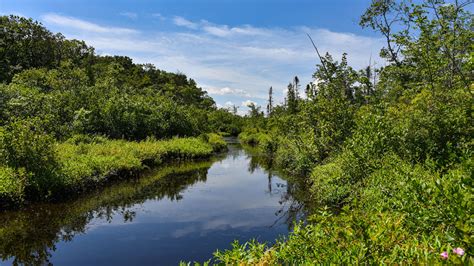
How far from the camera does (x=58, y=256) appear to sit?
9.82 metres

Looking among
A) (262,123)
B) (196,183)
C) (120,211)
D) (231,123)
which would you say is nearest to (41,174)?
(120,211)

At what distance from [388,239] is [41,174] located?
44.0 feet

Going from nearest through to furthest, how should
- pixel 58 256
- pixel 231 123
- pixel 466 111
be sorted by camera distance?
pixel 58 256 → pixel 466 111 → pixel 231 123

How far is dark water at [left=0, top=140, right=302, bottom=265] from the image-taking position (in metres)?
10.1

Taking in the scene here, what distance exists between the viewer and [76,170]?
1562cm

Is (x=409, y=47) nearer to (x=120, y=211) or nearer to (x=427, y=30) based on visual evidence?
(x=427, y=30)

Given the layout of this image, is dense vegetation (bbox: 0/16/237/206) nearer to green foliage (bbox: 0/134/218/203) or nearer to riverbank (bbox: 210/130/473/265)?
green foliage (bbox: 0/134/218/203)

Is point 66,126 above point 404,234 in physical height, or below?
above

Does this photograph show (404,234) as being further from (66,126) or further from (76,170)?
(66,126)

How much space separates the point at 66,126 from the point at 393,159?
22.7 meters

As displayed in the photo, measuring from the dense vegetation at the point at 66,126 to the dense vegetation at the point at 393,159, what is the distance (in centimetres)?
919

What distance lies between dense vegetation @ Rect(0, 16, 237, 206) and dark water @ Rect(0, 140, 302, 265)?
114 centimetres

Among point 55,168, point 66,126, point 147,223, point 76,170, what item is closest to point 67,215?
point 55,168

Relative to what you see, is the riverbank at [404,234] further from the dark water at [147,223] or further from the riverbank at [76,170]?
the riverbank at [76,170]
